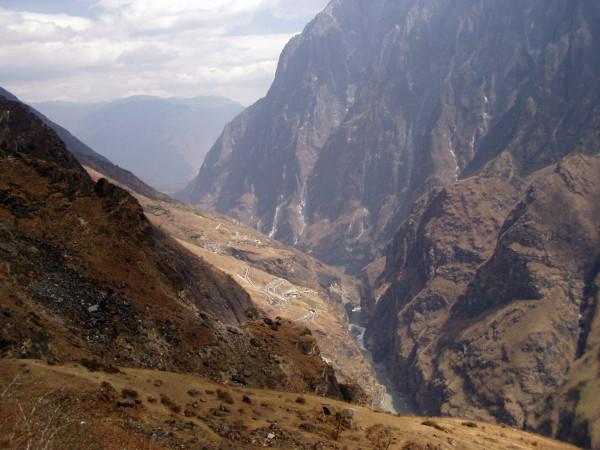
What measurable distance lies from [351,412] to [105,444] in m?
16.6

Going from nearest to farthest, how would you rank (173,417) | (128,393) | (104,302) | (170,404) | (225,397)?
(173,417) → (128,393) → (170,404) → (225,397) → (104,302)

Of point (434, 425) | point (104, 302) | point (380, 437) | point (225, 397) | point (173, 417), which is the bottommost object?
point (434, 425)

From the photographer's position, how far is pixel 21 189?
40.2 metres

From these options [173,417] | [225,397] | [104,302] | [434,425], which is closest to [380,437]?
[225,397]

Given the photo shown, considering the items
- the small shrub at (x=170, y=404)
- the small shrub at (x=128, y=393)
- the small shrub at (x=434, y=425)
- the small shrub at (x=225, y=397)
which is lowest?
the small shrub at (x=434, y=425)

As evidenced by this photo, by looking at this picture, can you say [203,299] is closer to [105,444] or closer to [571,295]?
[105,444]

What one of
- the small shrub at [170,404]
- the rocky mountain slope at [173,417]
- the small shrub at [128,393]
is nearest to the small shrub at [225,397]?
the rocky mountain slope at [173,417]

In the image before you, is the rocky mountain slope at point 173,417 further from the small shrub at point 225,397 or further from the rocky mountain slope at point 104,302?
the rocky mountain slope at point 104,302

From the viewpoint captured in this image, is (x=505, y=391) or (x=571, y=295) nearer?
(x=505, y=391)

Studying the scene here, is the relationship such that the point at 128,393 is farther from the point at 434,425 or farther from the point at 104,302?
the point at 434,425

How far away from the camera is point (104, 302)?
3588 cm

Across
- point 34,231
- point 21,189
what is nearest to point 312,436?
point 34,231

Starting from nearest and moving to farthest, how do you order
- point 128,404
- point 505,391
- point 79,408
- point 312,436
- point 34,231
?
point 79,408 → point 128,404 → point 312,436 → point 34,231 → point 505,391

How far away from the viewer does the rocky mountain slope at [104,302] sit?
3139 cm
